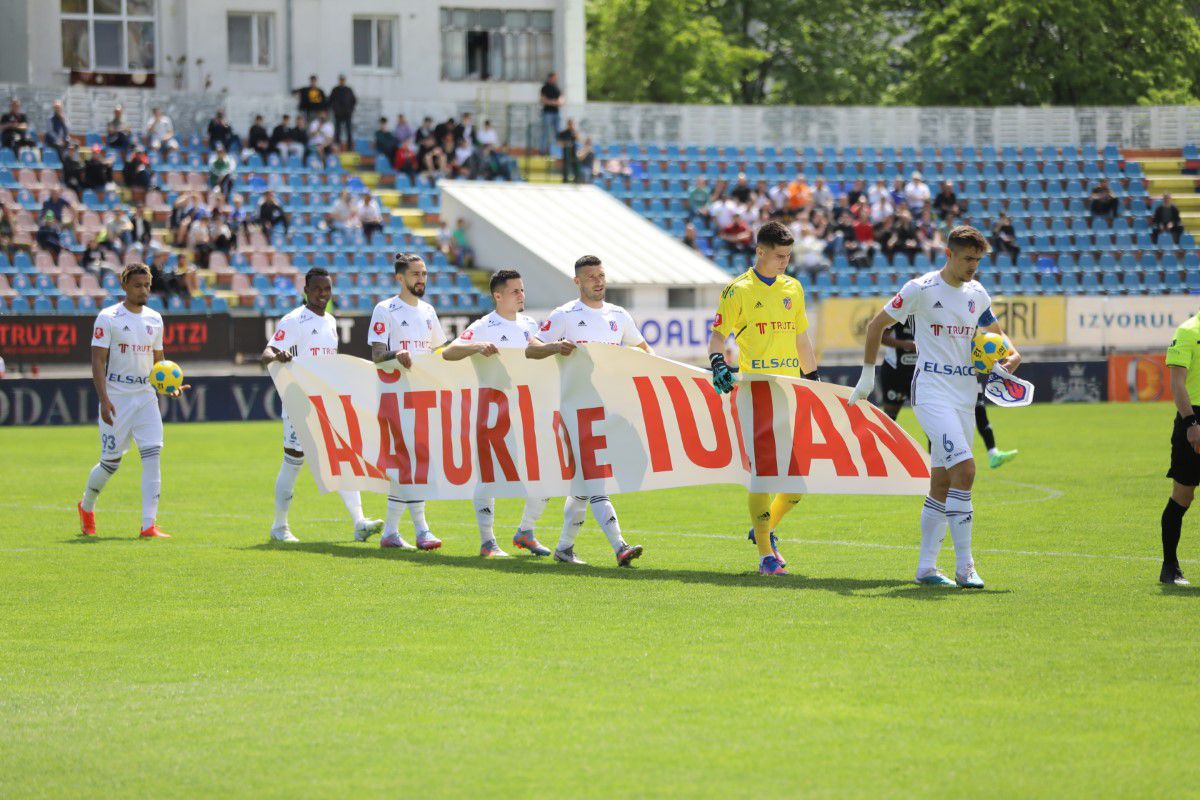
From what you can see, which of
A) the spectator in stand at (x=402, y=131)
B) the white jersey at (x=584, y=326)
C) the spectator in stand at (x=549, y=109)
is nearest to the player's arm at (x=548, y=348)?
the white jersey at (x=584, y=326)

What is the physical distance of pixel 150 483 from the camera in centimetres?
1523

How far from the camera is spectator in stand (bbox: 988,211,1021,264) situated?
45497mm

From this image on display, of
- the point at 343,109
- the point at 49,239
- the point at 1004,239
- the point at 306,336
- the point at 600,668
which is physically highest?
the point at 343,109

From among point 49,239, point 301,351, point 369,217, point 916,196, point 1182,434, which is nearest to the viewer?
point 1182,434

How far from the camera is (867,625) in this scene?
9.70 metres

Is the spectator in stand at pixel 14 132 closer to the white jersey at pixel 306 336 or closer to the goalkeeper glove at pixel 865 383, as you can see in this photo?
the white jersey at pixel 306 336

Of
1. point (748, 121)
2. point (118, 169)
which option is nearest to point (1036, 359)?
point (748, 121)

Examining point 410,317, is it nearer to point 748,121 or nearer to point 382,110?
point 382,110

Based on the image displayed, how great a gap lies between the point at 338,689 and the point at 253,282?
3044 centimetres

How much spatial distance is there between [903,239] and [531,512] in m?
32.6

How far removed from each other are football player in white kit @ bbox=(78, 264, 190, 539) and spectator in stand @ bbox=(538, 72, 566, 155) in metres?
31.1

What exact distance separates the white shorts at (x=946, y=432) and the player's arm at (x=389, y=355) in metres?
4.64

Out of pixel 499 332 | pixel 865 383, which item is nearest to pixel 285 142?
pixel 499 332

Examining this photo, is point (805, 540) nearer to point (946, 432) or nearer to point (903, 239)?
point (946, 432)
